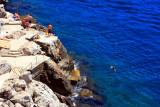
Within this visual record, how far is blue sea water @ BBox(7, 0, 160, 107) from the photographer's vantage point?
2667 cm

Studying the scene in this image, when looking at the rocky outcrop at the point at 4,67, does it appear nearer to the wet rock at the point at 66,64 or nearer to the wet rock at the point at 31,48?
the wet rock at the point at 31,48

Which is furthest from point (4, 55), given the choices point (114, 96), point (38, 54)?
point (114, 96)

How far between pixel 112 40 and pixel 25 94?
2405 cm

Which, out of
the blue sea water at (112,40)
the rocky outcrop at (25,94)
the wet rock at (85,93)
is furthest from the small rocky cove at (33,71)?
the blue sea water at (112,40)

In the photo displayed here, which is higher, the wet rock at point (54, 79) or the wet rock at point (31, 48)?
the wet rock at point (31, 48)

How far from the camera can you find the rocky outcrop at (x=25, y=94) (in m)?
15.7

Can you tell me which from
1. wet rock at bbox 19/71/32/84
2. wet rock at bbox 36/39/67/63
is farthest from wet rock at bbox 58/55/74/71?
wet rock at bbox 19/71/32/84

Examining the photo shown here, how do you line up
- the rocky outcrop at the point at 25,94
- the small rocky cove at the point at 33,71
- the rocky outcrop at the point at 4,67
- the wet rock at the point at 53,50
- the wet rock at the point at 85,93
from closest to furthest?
the rocky outcrop at the point at 25,94, the small rocky cove at the point at 33,71, the rocky outcrop at the point at 4,67, the wet rock at the point at 85,93, the wet rock at the point at 53,50

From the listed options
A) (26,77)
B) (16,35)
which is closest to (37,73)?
(26,77)

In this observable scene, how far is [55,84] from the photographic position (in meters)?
24.5

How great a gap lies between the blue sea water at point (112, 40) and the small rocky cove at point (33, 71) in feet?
11.5

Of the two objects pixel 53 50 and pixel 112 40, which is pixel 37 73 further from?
pixel 112 40

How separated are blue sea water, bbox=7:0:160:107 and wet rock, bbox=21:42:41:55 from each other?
768 cm

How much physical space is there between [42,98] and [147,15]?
38.3 meters
